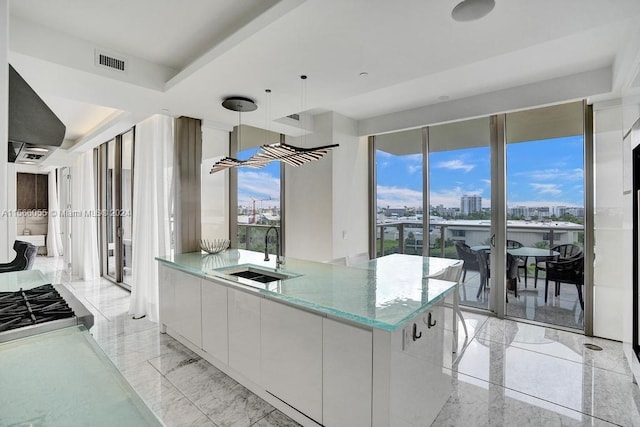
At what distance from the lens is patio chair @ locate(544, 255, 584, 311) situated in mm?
3685

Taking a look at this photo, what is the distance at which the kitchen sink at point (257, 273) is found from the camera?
267 cm

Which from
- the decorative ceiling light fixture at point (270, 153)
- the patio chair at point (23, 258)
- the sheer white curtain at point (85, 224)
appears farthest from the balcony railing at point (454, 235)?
the sheer white curtain at point (85, 224)

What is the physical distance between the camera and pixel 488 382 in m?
2.64

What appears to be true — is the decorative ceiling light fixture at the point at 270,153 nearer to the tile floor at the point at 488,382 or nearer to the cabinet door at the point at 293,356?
the cabinet door at the point at 293,356

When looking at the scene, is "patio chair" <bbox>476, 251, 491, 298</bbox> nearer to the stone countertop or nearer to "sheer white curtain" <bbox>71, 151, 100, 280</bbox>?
the stone countertop

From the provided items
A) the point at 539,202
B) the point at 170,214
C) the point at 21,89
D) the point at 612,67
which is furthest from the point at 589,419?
the point at 170,214

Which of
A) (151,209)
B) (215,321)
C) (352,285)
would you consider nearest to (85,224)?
(151,209)

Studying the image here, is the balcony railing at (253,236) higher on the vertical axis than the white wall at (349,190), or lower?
lower

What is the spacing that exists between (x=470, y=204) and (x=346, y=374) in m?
3.40

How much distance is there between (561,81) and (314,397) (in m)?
3.95

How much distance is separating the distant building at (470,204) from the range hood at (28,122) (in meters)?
4.37

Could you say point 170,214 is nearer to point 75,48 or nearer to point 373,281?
point 75,48

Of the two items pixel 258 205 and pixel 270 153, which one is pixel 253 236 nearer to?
pixel 258 205

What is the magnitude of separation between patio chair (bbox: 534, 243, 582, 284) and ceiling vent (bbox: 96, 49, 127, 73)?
16.4 feet
